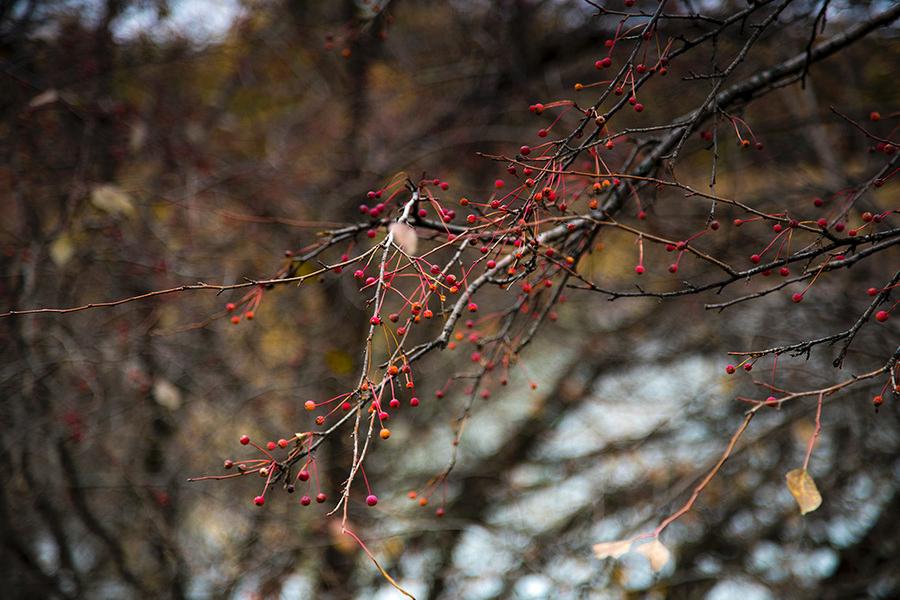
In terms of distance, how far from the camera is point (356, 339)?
434cm

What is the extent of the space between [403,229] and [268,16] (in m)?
3.69

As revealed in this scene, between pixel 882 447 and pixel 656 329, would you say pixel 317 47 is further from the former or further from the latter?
pixel 882 447

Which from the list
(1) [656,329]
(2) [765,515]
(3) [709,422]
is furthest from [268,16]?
(2) [765,515]

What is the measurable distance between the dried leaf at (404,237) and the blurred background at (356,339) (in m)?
1.68

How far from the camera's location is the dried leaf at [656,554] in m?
1.53

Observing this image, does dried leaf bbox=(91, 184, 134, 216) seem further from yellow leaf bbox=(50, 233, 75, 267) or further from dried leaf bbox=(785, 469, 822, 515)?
dried leaf bbox=(785, 469, 822, 515)

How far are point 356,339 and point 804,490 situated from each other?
121 inches

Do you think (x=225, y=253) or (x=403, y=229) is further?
(x=225, y=253)

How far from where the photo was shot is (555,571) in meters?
3.58

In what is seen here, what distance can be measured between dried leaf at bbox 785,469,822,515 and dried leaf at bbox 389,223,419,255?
3.12 feet

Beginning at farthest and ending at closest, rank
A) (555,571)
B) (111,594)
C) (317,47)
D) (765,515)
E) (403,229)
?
(317,47), (765,515), (111,594), (555,571), (403,229)

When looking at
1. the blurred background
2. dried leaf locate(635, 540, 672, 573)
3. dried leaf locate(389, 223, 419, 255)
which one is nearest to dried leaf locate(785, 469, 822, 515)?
dried leaf locate(635, 540, 672, 573)

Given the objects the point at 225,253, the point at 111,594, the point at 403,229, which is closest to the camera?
the point at 403,229

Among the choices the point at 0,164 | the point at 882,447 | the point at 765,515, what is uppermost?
the point at 0,164
